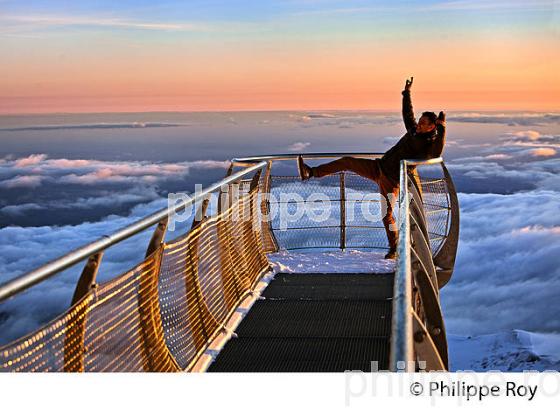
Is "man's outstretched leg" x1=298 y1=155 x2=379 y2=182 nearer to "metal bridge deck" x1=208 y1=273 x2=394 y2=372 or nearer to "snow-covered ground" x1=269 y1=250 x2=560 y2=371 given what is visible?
"metal bridge deck" x1=208 y1=273 x2=394 y2=372

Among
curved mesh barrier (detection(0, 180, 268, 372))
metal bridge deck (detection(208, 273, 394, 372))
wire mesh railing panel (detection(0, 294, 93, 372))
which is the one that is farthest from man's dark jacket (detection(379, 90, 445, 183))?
wire mesh railing panel (detection(0, 294, 93, 372))

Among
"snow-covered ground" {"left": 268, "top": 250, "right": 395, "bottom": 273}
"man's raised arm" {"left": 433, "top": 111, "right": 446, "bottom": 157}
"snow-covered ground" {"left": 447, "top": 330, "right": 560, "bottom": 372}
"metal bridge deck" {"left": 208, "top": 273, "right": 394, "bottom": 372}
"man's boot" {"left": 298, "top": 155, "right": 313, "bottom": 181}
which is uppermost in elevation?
"man's raised arm" {"left": 433, "top": 111, "right": 446, "bottom": 157}

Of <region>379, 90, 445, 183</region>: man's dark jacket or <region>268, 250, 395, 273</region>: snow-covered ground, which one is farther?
<region>268, 250, 395, 273</region>: snow-covered ground

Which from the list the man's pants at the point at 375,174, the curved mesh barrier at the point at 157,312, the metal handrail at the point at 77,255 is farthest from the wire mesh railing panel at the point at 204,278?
the man's pants at the point at 375,174

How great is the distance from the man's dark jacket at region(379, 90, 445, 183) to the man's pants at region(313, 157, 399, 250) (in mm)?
86

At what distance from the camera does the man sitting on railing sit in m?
7.66

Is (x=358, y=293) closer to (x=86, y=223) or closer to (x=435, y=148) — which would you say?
(x=435, y=148)

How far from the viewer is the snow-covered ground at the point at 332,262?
7749mm

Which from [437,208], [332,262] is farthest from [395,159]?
[332,262]

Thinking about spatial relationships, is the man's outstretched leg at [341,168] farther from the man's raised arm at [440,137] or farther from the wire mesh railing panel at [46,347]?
the wire mesh railing panel at [46,347]

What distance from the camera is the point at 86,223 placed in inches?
3846

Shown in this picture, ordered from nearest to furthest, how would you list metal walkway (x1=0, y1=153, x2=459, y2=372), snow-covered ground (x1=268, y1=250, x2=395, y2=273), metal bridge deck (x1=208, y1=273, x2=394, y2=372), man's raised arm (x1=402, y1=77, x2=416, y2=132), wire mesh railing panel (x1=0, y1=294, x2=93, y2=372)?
1. wire mesh railing panel (x1=0, y1=294, x2=93, y2=372)
2. metal walkway (x1=0, y1=153, x2=459, y2=372)
3. metal bridge deck (x1=208, y1=273, x2=394, y2=372)
4. snow-covered ground (x1=268, y1=250, x2=395, y2=273)
5. man's raised arm (x1=402, y1=77, x2=416, y2=132)

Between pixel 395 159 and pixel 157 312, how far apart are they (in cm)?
419
